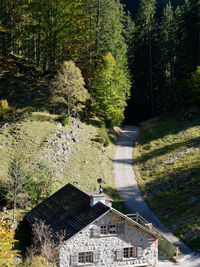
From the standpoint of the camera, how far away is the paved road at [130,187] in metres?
28.5

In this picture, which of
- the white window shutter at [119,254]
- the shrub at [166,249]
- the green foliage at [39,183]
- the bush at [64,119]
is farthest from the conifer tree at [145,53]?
the white window shutter at [119,254]

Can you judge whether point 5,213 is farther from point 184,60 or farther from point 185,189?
point 184,60

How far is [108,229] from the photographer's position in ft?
73.5

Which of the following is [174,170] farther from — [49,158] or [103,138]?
[49,158]

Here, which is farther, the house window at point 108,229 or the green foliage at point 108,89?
the green foliage at point 108,89

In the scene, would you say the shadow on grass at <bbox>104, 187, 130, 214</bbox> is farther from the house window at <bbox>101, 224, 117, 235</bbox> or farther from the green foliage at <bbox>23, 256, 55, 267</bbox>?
the green foliage at <bbox>23, 256, 55, 267</bbox>

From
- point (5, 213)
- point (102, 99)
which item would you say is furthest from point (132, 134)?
point (5, 213)

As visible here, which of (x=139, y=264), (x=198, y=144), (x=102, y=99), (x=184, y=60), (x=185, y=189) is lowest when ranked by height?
(x=139, y=264)

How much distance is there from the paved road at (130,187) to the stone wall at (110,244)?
2.29m

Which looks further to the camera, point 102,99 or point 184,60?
point 184,60

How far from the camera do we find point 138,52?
6500 centimetres

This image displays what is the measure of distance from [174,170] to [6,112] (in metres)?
21.5

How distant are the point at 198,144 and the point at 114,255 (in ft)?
78.4

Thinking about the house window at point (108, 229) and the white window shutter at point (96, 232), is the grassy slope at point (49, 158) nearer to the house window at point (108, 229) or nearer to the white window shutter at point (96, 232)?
the white window shutter at point (96, 232)
